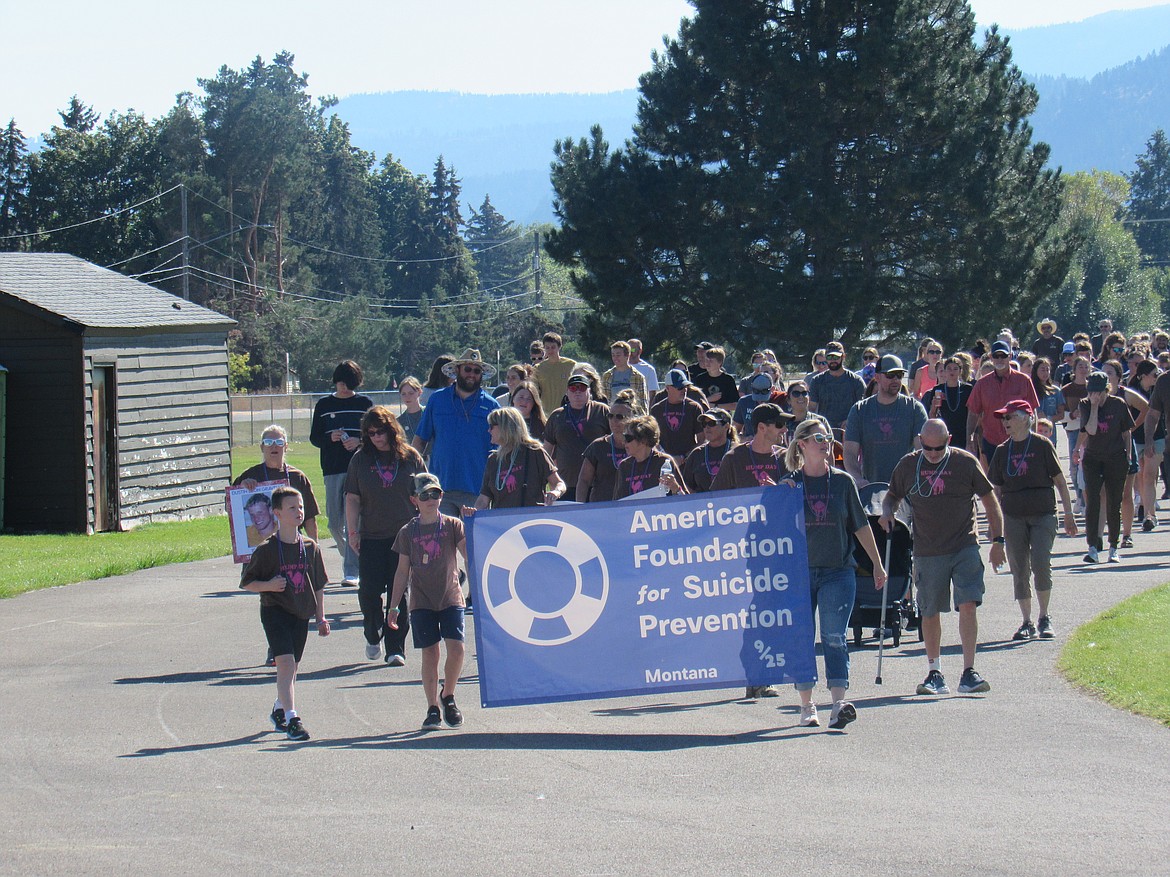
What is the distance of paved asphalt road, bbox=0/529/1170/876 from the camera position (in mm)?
6129

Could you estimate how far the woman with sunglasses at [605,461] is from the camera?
36.0ft

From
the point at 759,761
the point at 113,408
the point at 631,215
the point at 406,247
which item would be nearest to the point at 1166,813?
the point at 759,761

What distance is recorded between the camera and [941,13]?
32750 millimetres

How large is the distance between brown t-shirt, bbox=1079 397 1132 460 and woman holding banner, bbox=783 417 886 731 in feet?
23.3

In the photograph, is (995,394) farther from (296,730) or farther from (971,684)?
(296,730)

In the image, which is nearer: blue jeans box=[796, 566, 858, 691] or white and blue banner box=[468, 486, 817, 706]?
blue jeans box=[796, 566, 858, 691]

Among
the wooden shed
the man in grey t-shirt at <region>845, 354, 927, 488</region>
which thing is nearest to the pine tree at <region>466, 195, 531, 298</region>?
the wooden shed

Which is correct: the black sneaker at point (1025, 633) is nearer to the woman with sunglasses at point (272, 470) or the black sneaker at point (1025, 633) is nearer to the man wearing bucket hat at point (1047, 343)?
the woman with sunglasses at point (272, 470)

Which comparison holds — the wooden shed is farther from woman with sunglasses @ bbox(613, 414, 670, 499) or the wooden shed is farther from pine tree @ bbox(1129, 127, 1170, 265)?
pine tree @ bbox(1129, 127, 1170, 265)

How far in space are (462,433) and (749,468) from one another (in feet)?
10.6

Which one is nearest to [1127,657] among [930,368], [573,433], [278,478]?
[573,433]

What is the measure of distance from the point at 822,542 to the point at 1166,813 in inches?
108

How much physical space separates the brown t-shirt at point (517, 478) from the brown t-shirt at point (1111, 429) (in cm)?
695

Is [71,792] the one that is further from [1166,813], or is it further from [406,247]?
[406,247]
